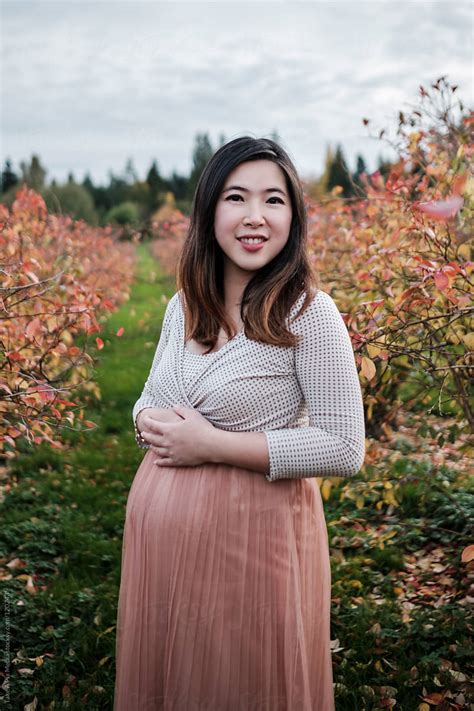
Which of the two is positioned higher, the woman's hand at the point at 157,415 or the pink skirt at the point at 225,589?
the woman's hand at the point at 157,415

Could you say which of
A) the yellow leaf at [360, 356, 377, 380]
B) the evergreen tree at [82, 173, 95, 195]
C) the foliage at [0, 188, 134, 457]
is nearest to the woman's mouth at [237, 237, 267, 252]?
the yellow leaf at [360, 356, 377, 380]

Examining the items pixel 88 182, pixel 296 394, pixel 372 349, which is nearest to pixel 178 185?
pixel 88 182

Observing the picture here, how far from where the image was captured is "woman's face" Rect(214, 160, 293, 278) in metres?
1.71

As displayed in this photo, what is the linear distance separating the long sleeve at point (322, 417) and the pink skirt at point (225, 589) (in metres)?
0.11

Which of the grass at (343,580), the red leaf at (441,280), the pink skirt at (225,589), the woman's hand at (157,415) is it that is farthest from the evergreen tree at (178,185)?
the pink skirt at (225,589)

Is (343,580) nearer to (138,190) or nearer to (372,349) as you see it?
(372,349)

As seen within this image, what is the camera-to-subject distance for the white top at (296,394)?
1614mm

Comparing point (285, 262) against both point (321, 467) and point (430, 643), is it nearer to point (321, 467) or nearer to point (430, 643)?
point (321, 467)

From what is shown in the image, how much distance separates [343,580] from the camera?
3455 mm

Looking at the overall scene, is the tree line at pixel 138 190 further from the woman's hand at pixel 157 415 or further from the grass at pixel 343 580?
the woman's hand at pixel 157 415

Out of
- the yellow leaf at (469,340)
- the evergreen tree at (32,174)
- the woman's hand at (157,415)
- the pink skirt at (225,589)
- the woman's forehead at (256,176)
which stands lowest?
the pink skirt at (225,589)

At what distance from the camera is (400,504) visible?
4.15m

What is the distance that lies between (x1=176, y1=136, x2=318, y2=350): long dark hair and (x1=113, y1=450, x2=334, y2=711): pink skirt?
14.2 inches

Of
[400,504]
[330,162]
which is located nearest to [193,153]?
[330,162]
